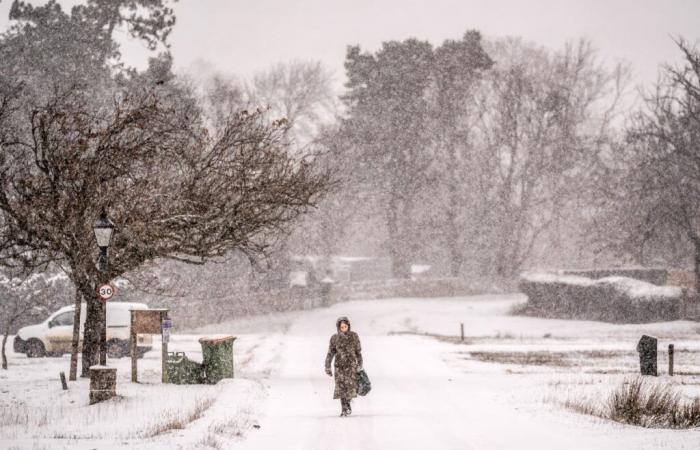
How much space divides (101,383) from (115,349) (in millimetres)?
9370

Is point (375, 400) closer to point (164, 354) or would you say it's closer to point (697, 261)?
point (164, 354)

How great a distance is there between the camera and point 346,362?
13641 mm

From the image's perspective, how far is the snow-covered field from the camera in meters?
11.1

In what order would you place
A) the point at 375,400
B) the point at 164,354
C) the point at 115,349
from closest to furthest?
the point at 375,400 < the point at 164,354 < the point at 115,349

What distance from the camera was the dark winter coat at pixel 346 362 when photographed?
44.2ft

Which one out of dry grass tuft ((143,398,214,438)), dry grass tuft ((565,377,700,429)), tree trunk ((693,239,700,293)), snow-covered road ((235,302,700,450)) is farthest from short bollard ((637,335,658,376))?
tree trunk ((693,239,700,293))

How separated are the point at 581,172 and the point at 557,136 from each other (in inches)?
136

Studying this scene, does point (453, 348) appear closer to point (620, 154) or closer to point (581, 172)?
point (620, 154)

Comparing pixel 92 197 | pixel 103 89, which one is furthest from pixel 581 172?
pixel 92 197

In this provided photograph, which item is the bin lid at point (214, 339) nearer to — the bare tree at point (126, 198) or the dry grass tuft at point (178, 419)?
the bare tree at point (126, 198)

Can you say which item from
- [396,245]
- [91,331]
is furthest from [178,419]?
[396,245]

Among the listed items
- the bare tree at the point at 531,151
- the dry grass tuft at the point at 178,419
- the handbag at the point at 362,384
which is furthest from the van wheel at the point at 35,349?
the bare tree at the point at 531,151

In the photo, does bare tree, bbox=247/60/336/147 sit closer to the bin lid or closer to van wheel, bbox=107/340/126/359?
van wheel, bbox=107/340/126/359

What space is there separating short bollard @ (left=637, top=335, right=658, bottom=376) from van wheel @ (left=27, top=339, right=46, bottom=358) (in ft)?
57.8
